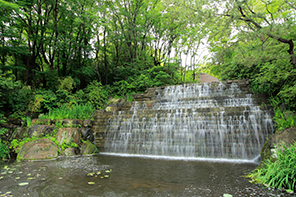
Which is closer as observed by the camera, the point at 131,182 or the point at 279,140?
the point at 131,182

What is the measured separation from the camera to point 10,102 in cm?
805

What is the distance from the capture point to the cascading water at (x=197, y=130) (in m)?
5.77

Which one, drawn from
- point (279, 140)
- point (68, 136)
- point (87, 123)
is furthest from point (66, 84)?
point (279, 140)

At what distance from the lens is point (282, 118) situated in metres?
4.95

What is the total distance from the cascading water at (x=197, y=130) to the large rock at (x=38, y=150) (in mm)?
2213

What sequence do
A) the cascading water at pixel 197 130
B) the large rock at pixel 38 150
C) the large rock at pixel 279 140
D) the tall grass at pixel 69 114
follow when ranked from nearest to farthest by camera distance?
the large rock at pixel 279 140, the cascading water at pixel 197 130, the large rock at pixel 38 150, the tall grass at pixel 69 114

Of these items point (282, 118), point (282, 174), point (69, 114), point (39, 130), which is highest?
point (69, 114)

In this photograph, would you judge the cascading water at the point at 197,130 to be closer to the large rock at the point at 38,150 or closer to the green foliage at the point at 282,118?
the green foliage at the point at 282,118

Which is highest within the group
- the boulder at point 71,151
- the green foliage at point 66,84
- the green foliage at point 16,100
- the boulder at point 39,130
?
the green foliage at point 66,84

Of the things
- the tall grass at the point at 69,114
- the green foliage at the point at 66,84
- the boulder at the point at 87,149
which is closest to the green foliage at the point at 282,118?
the boulder at the point at 87,149

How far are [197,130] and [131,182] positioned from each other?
3.87 meters

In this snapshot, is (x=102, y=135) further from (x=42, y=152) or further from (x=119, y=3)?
(x=119, y=3)

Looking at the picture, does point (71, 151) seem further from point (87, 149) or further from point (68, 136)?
point (68, 136)

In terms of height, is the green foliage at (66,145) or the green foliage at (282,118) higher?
the green foliage at (282,118)
